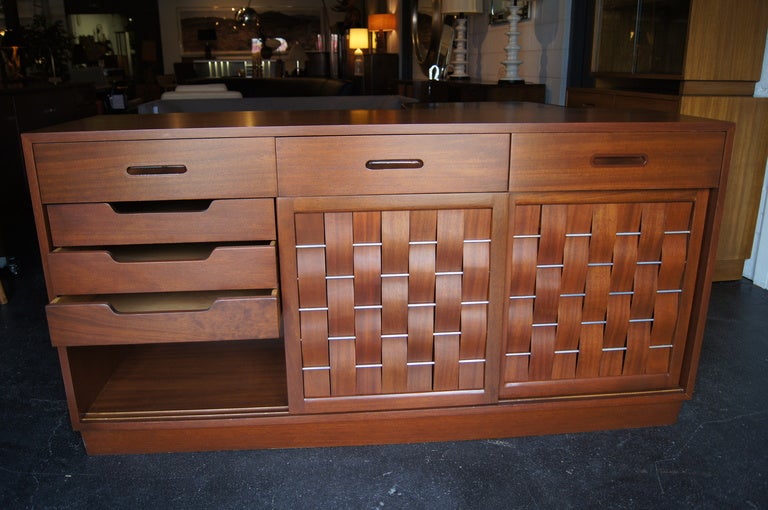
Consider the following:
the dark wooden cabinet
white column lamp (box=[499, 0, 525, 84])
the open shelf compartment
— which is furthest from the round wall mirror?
the open shelf compartment

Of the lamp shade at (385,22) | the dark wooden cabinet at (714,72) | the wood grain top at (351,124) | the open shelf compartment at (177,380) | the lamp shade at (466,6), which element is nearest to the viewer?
the wood grain top at (351,124)

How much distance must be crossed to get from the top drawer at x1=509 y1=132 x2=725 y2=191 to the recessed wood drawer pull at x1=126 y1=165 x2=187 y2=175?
72 centimetres

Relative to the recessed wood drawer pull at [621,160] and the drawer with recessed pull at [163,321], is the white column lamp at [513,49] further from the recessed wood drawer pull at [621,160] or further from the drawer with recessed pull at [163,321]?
the drawer with recessed pull at [163,321]

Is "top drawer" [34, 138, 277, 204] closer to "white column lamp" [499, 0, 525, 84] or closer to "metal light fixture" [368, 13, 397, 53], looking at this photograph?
"white column lamp" [499, 0, 525, 84]

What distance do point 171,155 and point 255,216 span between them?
0.70 ft

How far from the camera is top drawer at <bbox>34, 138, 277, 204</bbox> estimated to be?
1.26m

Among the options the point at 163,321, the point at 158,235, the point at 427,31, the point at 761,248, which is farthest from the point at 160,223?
the point at 427,31

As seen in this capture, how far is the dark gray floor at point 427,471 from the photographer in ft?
4.40

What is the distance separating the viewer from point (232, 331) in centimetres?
134

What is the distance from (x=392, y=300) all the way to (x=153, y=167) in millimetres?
597

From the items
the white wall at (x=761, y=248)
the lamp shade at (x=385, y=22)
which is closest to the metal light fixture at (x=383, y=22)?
the lamp shade at (x=385, y=22)

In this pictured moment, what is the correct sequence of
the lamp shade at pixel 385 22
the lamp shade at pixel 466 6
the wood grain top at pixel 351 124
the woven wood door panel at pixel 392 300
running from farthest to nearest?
the lamp shade at pixel 385 22, the lamp shade at pixel 466 6, the woven wood door panel at pixel 392 300, the wood grain top at pixel 351 124

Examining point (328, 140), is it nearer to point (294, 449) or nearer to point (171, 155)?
point (171, 155)

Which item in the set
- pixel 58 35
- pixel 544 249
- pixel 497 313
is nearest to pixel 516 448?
pixel 497 313
